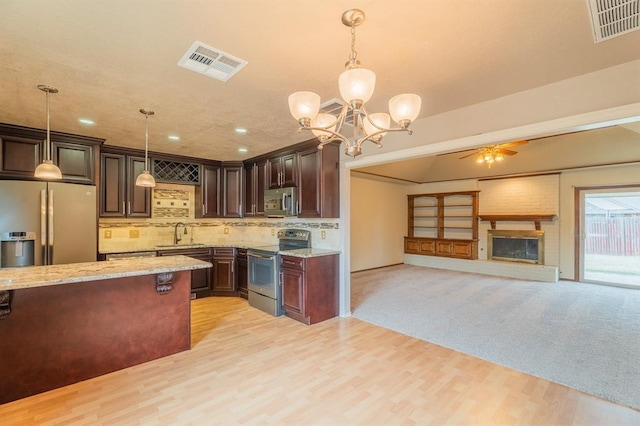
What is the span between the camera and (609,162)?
5848 mm

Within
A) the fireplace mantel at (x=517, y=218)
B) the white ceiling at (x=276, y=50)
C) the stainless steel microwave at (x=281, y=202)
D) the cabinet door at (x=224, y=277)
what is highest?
the white ceiling at (x=276, y=50)

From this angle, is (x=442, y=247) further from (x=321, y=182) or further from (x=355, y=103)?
(x=355, y=103)

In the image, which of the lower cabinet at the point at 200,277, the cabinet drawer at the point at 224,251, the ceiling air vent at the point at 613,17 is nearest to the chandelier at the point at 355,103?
the ceiling air vent at the point at 613,17

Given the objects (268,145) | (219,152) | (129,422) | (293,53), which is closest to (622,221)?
(268,145)

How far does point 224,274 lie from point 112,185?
232 cm

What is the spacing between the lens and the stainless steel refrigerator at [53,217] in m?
3.42

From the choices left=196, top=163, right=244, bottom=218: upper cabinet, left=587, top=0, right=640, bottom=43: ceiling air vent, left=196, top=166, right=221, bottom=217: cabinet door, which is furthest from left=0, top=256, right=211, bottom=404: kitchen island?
left=587, top=0, right=640, bottom=43: ceiling air vent

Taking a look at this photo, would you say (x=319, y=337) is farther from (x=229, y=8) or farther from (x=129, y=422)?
(x=229, y=8)

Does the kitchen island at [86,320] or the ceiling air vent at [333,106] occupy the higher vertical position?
the ceiling air vent at [333,106]

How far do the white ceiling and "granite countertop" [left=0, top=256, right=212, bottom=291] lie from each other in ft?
5.36

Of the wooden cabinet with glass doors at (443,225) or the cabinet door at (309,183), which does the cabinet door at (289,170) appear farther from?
the wooden cabinet with glass doors at (443,225)

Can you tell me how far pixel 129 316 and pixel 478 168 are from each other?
7.97 metres

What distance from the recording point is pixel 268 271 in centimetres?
432

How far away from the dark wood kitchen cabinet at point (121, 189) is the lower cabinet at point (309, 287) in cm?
268
